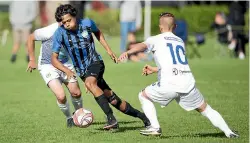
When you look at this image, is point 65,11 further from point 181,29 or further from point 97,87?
point 181,29

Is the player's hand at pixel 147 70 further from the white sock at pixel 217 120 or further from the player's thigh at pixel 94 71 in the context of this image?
the white sock at pixel 217 120

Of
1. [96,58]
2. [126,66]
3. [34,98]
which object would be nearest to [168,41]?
[96,58]

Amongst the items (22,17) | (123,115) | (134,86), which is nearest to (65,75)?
(123,115)

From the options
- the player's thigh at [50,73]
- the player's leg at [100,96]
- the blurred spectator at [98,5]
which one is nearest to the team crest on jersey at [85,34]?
the player's leg at [100,96]

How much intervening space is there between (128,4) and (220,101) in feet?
36.2

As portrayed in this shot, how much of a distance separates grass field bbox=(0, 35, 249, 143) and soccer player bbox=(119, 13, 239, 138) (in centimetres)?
30

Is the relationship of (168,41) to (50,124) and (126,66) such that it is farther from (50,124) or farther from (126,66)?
(126,66)

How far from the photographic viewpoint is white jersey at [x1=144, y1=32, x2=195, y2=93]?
32.6 ft

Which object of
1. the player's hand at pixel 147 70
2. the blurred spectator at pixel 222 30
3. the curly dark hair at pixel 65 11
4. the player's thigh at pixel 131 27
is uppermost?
the curly dark hair at pixel 65 11

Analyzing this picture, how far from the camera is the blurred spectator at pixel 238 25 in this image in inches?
1083

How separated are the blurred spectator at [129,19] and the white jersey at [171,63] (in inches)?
599

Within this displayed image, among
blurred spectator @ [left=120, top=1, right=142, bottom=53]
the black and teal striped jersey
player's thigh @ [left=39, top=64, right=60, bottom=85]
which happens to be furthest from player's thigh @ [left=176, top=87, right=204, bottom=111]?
blurred spectator @ [left=120, top=1, right=142, bottom=53]

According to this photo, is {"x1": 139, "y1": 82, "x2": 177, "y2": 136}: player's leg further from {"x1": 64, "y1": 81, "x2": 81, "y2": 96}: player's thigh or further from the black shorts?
{"x1": 64, "y1": 81, "x2": 81, "y2": 96}: player's thigh

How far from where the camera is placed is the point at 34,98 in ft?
53.3
